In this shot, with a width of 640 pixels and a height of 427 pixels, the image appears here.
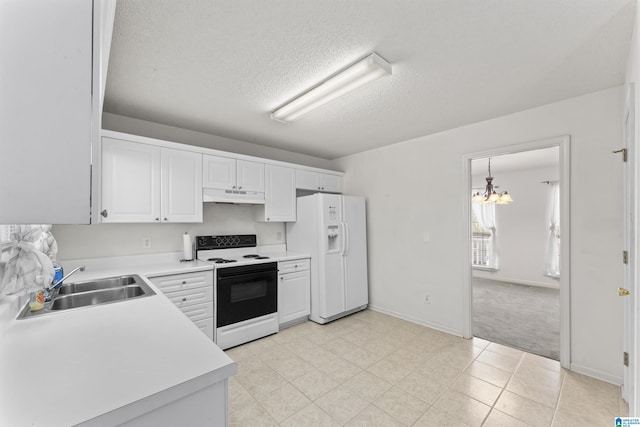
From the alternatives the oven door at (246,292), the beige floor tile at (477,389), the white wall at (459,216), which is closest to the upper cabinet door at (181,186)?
the oven door at (246,292)

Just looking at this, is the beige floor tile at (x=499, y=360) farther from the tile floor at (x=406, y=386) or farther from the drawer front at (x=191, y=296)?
the drawer front at (x=191, y=296)

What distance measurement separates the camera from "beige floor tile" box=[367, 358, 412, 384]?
2365 mm

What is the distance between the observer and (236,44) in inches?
67.6

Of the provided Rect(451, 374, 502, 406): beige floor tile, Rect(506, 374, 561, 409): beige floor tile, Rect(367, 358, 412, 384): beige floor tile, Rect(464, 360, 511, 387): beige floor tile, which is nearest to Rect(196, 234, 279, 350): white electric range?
Rect(367, 358, 412, 384): beige floor tile

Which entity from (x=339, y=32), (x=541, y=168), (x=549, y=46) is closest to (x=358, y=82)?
(x=339, y=32)

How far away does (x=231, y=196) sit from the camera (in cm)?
325

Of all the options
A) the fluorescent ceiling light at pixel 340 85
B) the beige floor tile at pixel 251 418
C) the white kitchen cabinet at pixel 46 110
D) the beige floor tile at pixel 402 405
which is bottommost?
the beige floor tile at pixel 402 405

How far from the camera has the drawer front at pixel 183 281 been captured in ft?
8.16

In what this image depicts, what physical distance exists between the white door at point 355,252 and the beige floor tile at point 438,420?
193 centimetres

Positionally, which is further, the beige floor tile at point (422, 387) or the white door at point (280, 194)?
the white door at point (280, 194)

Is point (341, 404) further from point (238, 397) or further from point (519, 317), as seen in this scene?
point (519, 317)

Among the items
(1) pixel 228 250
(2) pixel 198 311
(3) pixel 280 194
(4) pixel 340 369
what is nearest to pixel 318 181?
(3) pixel 280 194

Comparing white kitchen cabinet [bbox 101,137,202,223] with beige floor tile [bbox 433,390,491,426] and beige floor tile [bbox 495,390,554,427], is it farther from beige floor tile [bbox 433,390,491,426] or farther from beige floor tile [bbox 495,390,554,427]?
beige floor tile [bbox 495,390,554,427]

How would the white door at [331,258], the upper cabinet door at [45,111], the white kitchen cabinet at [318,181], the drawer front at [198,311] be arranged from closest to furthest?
the upper cabinet door at [45,111] → the drawer front at [198,311] → the white door at [331,258] → the white kitchen cabinet at [318,181]
